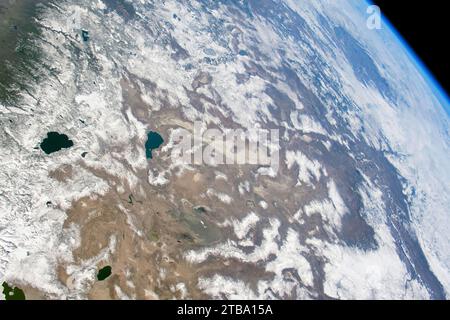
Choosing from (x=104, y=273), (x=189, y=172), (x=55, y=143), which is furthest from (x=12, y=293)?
(x=189, y=172)

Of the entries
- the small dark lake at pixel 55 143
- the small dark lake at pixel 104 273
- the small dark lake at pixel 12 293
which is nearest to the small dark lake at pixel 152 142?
the small dark lake at pixel 55 143

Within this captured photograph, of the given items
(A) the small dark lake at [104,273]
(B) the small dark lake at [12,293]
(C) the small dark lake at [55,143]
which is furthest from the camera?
(C) the small dark lake at [55,143]

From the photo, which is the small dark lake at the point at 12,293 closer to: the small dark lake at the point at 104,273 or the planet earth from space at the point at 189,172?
the planet earth from space at the point at 189,172

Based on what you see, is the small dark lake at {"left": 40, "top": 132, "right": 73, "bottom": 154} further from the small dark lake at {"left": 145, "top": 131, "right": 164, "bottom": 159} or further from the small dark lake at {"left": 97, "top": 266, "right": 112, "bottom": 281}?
the small dark lake at {"left": 97, "top": 266, "right": 112, "bottom": 281}

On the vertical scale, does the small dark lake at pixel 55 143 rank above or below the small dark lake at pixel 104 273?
below

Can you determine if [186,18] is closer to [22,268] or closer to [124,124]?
[124,124]

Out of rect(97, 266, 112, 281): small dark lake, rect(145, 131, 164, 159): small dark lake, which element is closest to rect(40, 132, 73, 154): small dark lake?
rect(145, 131, 164, 159): small dark lake
